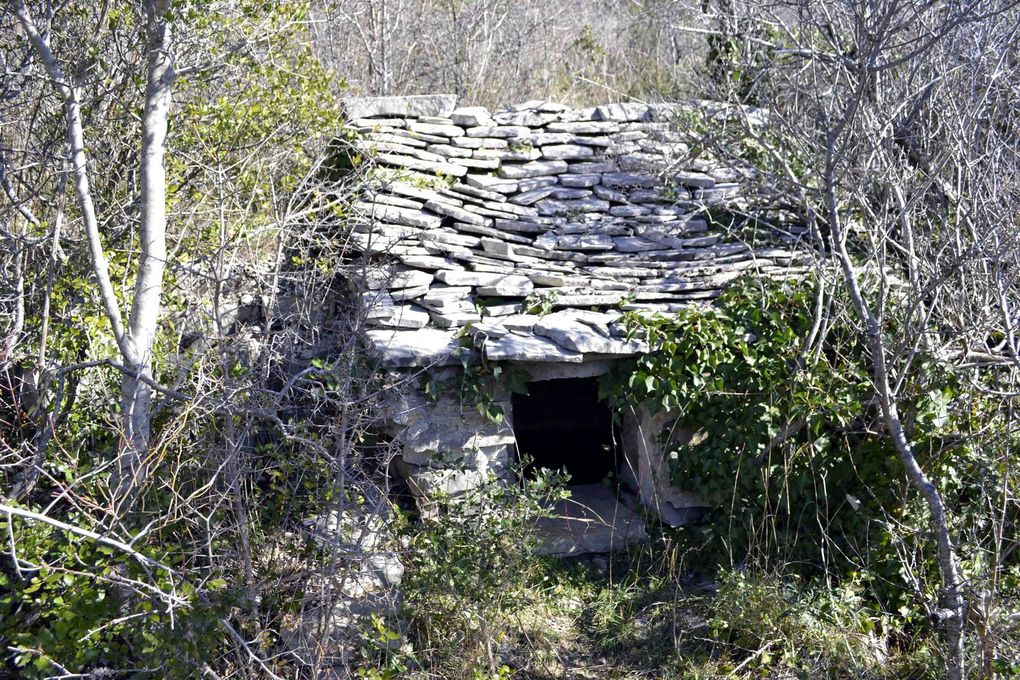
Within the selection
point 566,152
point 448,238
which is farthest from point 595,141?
point 448,238

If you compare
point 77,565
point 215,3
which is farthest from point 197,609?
point 215,3

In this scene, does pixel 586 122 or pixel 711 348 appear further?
pixel 586 122

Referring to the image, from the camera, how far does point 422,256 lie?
6453mm

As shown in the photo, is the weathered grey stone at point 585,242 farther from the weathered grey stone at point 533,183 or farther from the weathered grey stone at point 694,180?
the weathered grey stone at point 694,180

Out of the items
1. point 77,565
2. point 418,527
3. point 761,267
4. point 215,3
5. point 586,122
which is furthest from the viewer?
point 586,122

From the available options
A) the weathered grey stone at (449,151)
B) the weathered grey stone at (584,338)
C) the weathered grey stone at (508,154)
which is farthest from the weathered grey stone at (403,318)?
the weathered grey stone at (508,154)

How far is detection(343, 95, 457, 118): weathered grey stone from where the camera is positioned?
24.8ft

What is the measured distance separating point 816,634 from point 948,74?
3.42m

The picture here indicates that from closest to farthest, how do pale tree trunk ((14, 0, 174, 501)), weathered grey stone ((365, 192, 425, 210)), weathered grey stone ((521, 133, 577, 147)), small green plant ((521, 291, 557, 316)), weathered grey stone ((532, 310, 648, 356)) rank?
pale tree trunk ((14, 0, 174, 501)) → weathered grey stone ((532, 310, 648, 356)) → small green plant ((521, 291, 557, 316)) → weathered grey stone ((365, 192, 425, 210)) → weathered grey stone ((521, 133, 577, 147))

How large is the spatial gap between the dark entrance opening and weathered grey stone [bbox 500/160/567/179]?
1906mm

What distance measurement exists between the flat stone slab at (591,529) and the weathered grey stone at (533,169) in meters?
2.64

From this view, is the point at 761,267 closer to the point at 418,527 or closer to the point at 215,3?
the point at 418,527

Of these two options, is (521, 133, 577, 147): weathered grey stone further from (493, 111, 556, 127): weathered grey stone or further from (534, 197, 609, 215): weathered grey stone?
(534, 197, 609, 215): weathered grey stone

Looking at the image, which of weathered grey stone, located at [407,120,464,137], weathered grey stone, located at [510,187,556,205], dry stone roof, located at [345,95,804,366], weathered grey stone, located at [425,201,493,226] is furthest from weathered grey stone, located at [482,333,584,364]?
weathered grey stone, located at [407,120,464,137]
